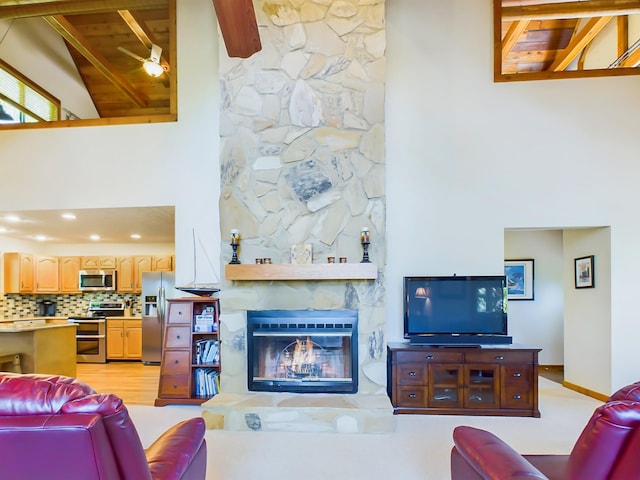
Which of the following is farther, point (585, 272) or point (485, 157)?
point (585, 272)

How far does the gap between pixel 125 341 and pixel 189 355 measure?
10.8ft

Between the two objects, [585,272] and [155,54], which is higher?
[155,54]

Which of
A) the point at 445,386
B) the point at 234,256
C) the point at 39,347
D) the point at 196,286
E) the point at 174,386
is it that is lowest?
the point at 174,386

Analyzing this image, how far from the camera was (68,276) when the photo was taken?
7160mm

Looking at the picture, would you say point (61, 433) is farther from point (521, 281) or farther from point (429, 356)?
point (521, 281)

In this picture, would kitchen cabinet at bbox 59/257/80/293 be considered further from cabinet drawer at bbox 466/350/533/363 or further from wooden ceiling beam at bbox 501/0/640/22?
wooden ceiling beam at bbox 501/0/640/22

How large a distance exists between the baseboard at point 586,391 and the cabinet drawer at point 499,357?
47.9 inches

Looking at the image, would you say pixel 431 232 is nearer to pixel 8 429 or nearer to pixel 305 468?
pixel 305 468

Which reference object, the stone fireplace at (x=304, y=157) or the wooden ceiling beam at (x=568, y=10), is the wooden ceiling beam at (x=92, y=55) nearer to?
the stone fireplace at (x=304, y=157)

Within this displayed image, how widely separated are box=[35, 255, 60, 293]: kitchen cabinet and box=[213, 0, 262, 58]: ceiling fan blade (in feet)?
18.6

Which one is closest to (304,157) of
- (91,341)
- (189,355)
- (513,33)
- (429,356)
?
(429,356)

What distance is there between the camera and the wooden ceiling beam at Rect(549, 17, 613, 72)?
16.2ft

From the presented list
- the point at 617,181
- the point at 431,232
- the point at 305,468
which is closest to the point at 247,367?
the point at 305,468

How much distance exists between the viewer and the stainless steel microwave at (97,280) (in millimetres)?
7012
